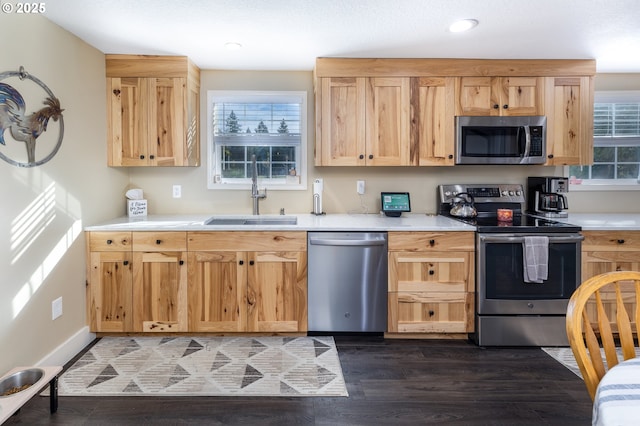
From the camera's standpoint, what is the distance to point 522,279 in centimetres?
282

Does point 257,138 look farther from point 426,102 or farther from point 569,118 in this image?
point 569,118

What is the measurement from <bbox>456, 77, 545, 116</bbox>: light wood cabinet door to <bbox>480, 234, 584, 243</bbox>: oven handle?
3.50 feet

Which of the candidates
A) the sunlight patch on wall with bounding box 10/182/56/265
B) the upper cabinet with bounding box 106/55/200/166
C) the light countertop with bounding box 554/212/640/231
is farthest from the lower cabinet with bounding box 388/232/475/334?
the sunlight patch on wall with bounding box 10/182/56/265

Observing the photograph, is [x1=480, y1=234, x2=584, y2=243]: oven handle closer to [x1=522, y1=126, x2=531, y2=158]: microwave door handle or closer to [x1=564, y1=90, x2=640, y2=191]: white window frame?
[x1=522, y1=126, x2=531, y2=158]: microwave door handle

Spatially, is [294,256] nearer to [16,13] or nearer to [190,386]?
[190,386]

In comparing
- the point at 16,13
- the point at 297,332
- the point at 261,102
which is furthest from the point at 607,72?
the point at 16,13

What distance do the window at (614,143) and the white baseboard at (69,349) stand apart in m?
4.22

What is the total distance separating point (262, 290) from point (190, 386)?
83 centimetres

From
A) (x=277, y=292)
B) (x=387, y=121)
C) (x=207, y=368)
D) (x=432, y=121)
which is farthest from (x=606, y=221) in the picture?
(x=207, y=368)

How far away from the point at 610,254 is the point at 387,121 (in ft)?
6.24

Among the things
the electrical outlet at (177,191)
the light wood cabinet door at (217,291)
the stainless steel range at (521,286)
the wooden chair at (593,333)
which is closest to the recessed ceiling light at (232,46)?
the electrical outlet at (177,191)

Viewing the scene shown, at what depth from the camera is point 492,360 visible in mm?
2656

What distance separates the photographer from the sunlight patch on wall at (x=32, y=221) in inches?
86.8

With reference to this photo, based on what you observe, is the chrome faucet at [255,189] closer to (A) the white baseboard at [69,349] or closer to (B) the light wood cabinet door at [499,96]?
(A) the white baseboard at [69,349]
